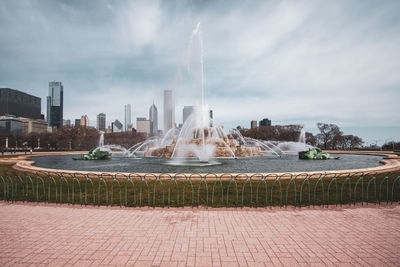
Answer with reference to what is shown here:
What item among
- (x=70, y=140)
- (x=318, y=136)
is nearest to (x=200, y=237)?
(x=70, y=140)

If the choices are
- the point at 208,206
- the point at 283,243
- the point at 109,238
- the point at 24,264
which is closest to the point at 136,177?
the point at 208,206

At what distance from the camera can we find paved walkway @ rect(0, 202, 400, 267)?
4754 mm

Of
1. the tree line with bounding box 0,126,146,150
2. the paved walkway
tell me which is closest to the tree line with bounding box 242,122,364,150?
the tree line with bounding box 0,126,146,150

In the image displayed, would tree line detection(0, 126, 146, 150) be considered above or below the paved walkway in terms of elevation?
above

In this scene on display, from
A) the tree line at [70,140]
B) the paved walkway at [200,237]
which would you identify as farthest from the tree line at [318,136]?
the paved walkway at [200,237]

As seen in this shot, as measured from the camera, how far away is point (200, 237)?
574 centimetres

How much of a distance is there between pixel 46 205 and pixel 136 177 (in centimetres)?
510

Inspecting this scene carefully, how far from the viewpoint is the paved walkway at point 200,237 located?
4754mm

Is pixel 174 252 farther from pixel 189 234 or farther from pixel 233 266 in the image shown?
pixel 233 266

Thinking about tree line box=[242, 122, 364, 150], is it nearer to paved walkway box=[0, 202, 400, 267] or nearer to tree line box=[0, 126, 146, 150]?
tree line box=[0, 126, 146, 150]

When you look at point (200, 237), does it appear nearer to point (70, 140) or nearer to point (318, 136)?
point (70, 140)

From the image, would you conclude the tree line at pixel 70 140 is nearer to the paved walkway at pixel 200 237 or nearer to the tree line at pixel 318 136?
the tree line at pixel 318 136

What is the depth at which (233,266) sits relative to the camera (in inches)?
176

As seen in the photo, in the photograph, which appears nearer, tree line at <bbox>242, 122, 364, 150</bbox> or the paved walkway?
the paved walkway
